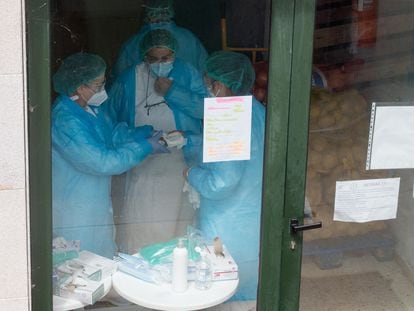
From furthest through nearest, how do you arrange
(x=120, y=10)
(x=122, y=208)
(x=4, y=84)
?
(x=122, y=208) < (x=120, y=10) < (x=4, y=84)

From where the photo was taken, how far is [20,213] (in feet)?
8.05

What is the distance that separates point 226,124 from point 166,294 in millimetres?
686

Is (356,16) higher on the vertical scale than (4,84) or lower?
higher

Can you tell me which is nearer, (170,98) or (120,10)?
(120,10)

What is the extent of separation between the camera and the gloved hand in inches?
109

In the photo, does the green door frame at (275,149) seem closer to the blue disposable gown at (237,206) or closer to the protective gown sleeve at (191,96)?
the blue disposable gown at (237,206)

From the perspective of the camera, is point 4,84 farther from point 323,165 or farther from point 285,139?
point 323,165

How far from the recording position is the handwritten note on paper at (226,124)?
105 inches

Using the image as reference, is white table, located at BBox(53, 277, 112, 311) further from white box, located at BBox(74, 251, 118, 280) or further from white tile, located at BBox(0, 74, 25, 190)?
white tile, located at BBox(0, 74, 25, 190)

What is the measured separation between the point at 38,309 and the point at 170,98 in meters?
0.93

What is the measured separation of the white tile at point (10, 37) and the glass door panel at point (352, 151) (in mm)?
1059

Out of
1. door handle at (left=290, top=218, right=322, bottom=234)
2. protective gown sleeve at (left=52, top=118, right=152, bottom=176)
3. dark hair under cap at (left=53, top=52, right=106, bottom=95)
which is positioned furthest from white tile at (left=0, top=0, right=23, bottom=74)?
door handle at (left=290, top=218, right=322, bottom=234)

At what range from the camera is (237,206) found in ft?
9.34

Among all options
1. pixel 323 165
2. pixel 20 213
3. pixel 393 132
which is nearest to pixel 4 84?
pixel 20 213
